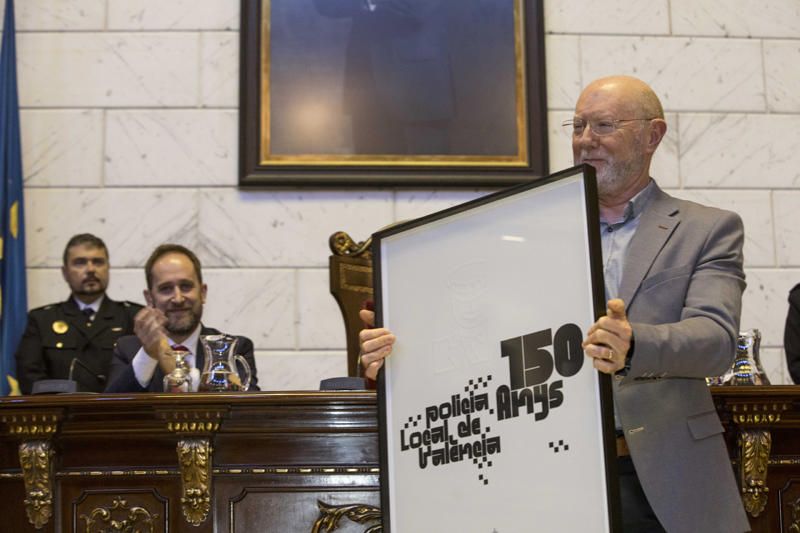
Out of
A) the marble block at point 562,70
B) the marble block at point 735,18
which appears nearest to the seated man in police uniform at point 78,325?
the marble block at point 562,70

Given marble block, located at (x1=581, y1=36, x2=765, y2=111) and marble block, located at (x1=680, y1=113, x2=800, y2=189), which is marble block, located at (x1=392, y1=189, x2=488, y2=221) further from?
marble block, located at (x1=680, y1=113, x2=800, y2=189)

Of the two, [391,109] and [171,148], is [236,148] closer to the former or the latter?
[171,148]

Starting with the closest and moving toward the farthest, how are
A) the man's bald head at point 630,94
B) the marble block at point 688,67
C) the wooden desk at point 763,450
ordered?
the man's bald head at point 630,94 < the wooden desk at point 763,450 < the marble block at point 688,67

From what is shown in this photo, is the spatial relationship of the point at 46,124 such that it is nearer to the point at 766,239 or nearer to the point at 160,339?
the point at 160,339

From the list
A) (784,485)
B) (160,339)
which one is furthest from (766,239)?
(160,339)

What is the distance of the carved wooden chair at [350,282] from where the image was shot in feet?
15.3

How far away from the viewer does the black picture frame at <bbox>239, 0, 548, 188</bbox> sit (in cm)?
615

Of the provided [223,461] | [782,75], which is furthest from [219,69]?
[223,461]

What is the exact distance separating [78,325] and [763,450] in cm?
346

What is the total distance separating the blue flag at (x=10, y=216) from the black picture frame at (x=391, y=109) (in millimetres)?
1167

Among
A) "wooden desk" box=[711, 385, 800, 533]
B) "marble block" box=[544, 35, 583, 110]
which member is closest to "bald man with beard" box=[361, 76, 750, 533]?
"wooden desk" box=[711, 385, 800, 533]

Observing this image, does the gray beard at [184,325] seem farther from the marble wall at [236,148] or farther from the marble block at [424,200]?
the marble block at [424,200]

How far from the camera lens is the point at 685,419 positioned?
2.64 metres

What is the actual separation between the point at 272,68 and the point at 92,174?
1120 millimetres
